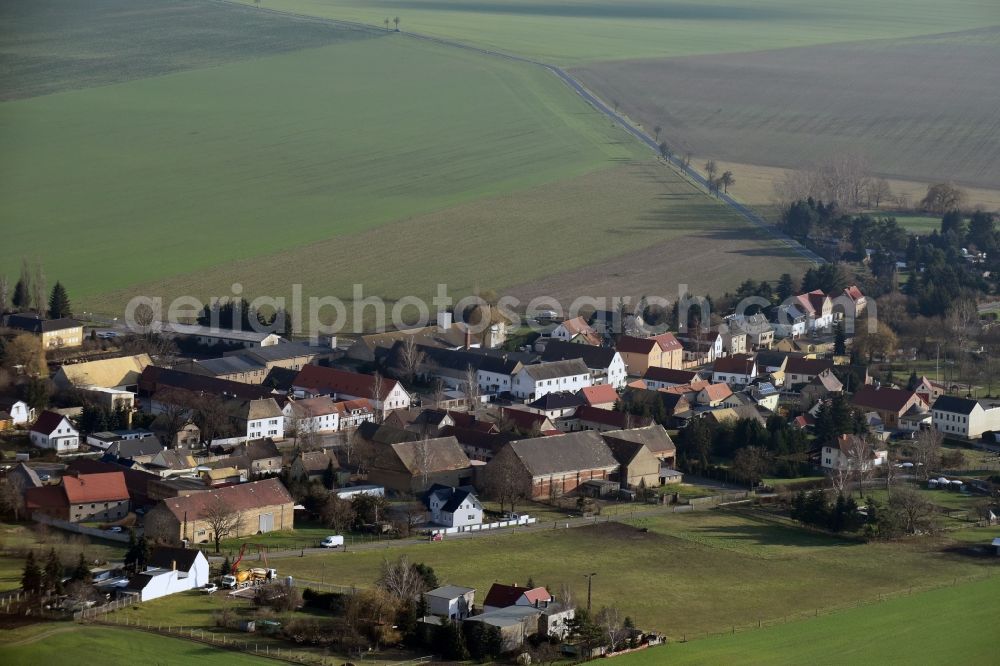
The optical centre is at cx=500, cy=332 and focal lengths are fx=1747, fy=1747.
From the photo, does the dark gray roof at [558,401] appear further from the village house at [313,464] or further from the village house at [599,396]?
the village house at [313,464]

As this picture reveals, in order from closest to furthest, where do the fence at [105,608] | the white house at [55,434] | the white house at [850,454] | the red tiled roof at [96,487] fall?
the fence at [105,608], the red tiled roof at [96,487], the white house at [55,434], the white house at [850,454]

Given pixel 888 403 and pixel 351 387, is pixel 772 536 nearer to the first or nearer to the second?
pixel 888 403

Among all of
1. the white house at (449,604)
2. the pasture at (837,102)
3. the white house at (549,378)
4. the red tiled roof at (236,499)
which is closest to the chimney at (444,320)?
the white house at (549,378)

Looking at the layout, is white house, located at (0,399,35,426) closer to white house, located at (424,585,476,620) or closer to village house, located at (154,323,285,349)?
village house, located at (154,323,285,349)

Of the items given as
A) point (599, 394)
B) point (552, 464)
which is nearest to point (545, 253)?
point (599, 394)

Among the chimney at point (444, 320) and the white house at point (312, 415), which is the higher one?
the chimney at point (444, 320)

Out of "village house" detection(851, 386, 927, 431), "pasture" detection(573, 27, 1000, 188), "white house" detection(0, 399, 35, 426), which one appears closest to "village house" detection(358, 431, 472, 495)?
"white house" detection(0, 399, 35, 426)

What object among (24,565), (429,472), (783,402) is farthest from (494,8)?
(24,565)
